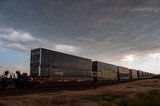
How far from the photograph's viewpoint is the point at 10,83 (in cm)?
2775

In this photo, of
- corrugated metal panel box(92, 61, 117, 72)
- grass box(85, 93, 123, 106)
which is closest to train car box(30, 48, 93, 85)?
corrugated metal panel box(92, 61, 117, 72)

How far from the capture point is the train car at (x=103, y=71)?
48375 millimetres

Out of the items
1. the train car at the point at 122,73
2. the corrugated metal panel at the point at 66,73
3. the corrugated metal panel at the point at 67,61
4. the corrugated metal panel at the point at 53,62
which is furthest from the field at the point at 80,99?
the train car at the point at 122,73

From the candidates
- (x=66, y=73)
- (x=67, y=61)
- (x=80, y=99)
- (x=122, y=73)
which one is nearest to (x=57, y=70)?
(x=66, y=73)

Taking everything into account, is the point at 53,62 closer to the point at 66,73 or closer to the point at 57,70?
the point at 57,70

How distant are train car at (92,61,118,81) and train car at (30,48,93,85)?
8141 millimetres

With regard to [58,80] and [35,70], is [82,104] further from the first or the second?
[58,80]

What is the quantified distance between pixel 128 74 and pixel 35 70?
54.6m

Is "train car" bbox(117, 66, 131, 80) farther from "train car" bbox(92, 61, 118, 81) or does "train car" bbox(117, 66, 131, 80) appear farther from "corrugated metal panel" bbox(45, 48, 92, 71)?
"corrugated metal panel" bbox(45, 48, 92, 71)

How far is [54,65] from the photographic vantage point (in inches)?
1250

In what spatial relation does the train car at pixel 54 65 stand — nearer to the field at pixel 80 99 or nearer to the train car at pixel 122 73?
the field at pixel 80 99

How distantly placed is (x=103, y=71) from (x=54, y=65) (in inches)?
895

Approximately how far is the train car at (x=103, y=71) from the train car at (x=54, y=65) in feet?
26.7

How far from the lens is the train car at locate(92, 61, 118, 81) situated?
159ft
